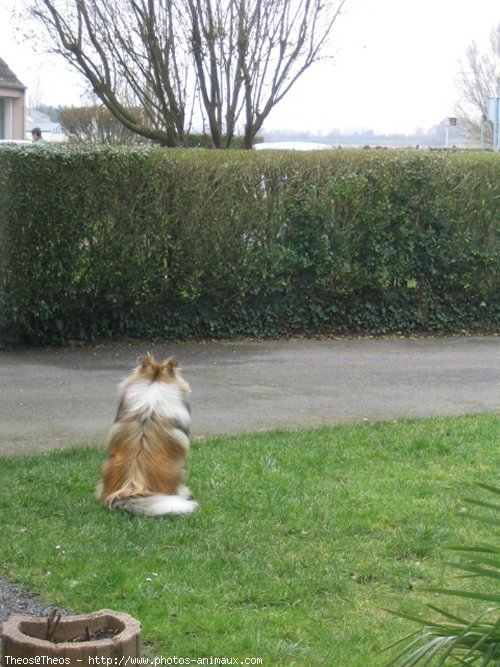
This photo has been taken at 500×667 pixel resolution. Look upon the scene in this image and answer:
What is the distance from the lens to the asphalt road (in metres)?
9.88

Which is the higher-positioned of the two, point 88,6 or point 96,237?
point 88,6

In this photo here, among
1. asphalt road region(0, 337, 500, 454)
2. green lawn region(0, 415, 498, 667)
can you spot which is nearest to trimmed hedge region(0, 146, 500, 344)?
asphalt road region(0, 337, 500, 454)

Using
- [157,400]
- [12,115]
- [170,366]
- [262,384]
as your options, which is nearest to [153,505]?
[157,400]

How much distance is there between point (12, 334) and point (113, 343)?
139 cm

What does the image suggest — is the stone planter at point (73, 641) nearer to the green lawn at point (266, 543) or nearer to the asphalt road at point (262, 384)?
the green lawn at point (266, 543)

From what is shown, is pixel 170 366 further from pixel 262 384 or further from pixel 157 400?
pixel 262 384

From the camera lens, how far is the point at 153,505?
268 inches

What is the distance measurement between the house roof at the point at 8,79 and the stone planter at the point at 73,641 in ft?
116

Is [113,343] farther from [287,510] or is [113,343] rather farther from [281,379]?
[287,510]

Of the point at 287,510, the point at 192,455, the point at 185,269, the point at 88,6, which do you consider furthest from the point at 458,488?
the point at 88,6

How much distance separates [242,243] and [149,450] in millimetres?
7629

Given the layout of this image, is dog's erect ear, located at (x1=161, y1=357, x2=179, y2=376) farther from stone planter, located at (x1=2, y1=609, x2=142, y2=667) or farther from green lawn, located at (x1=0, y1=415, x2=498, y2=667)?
stone planter, located at (x1=2, y1=609, x2=142, y2=667)

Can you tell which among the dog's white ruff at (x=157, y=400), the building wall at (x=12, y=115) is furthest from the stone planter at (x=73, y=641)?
the building wall at (x=12, y=115)

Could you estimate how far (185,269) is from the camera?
45.8ft
